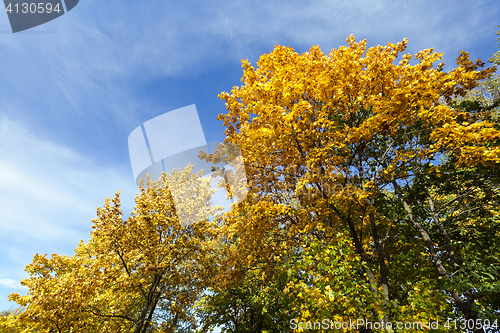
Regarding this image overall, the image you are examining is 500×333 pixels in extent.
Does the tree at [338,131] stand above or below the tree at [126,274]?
above

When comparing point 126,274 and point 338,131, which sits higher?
point 338,131

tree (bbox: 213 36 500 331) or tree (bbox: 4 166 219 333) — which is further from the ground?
tree (bbox: 213 36 500 331)

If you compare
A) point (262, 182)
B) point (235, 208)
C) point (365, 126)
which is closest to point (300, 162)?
point (262, 182)

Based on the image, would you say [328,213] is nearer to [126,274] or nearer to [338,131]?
[338,131]

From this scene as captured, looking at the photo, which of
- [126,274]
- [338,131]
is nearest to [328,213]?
→ [338,131]

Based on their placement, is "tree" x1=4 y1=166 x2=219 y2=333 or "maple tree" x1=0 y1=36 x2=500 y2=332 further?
"tree" x1=4 y1=166 x2=219 y2=333

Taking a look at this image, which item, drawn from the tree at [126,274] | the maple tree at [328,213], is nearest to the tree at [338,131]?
the maple tree at [328,213]

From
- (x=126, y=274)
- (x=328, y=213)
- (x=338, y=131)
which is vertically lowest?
(x=126, y=274)

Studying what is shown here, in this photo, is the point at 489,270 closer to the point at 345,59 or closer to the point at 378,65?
the point at 378,65

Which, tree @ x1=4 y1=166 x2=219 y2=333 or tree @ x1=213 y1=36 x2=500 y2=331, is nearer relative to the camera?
tree @ x1=213 y1=36 x2=500 y2=331

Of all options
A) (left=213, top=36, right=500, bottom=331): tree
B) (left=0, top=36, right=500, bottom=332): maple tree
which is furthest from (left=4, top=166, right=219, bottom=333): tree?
(left=213, top=36, right=500, bottom=331): tree

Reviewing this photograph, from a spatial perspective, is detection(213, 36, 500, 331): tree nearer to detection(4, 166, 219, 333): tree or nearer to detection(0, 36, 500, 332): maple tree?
detection(0, 36, 500, 332): maple tree

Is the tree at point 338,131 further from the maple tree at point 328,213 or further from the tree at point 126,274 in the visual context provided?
the tree at point 126,274

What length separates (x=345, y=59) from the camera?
19.8 feet
